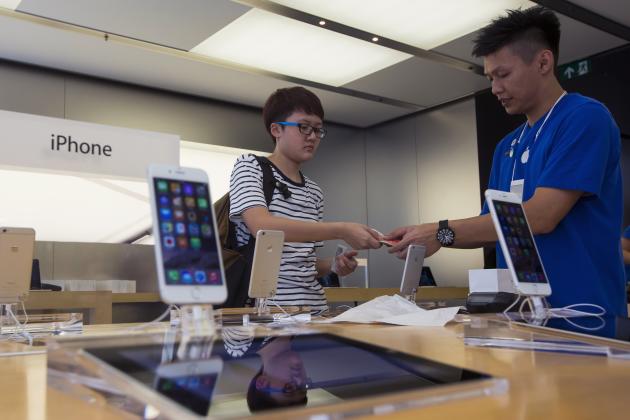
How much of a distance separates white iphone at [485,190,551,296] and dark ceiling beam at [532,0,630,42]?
3.08 meters

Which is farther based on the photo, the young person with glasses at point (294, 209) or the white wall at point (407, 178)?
the white wall at point (407, 178)

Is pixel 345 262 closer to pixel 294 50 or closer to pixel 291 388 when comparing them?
pixel 291 388

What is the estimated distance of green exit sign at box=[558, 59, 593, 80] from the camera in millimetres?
4949

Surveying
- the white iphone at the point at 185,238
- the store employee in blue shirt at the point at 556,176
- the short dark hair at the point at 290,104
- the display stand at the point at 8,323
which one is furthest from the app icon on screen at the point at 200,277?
the short dark hair at the point at 290,104

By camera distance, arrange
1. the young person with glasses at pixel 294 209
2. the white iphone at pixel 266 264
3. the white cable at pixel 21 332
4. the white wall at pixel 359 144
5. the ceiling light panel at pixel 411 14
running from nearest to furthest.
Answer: the white cable at pixel 21 332, the white iphone at pixel 266 264, the young person with glasses at pixel 294 209, the ceiling light panel at pixel 411 14, the white wall at pixel 359 144

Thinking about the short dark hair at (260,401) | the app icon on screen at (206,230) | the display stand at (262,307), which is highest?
the app icon on screen at (206,230)

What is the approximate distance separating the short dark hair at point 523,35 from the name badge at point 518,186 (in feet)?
1.11

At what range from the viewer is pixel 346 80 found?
17.3 feet

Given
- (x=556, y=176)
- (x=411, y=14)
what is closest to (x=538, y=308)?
(x=556, y=176)

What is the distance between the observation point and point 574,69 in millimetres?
5027

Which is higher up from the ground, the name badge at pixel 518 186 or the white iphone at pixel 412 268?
the name badge at pixel 518 186

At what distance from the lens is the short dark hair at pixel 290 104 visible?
202 centimetres

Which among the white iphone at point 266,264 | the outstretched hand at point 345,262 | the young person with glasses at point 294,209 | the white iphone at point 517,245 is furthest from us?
the outstretched hand at point 345,262

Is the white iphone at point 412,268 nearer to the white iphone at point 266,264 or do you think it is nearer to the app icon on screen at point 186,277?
the white iphone at point 266,264
